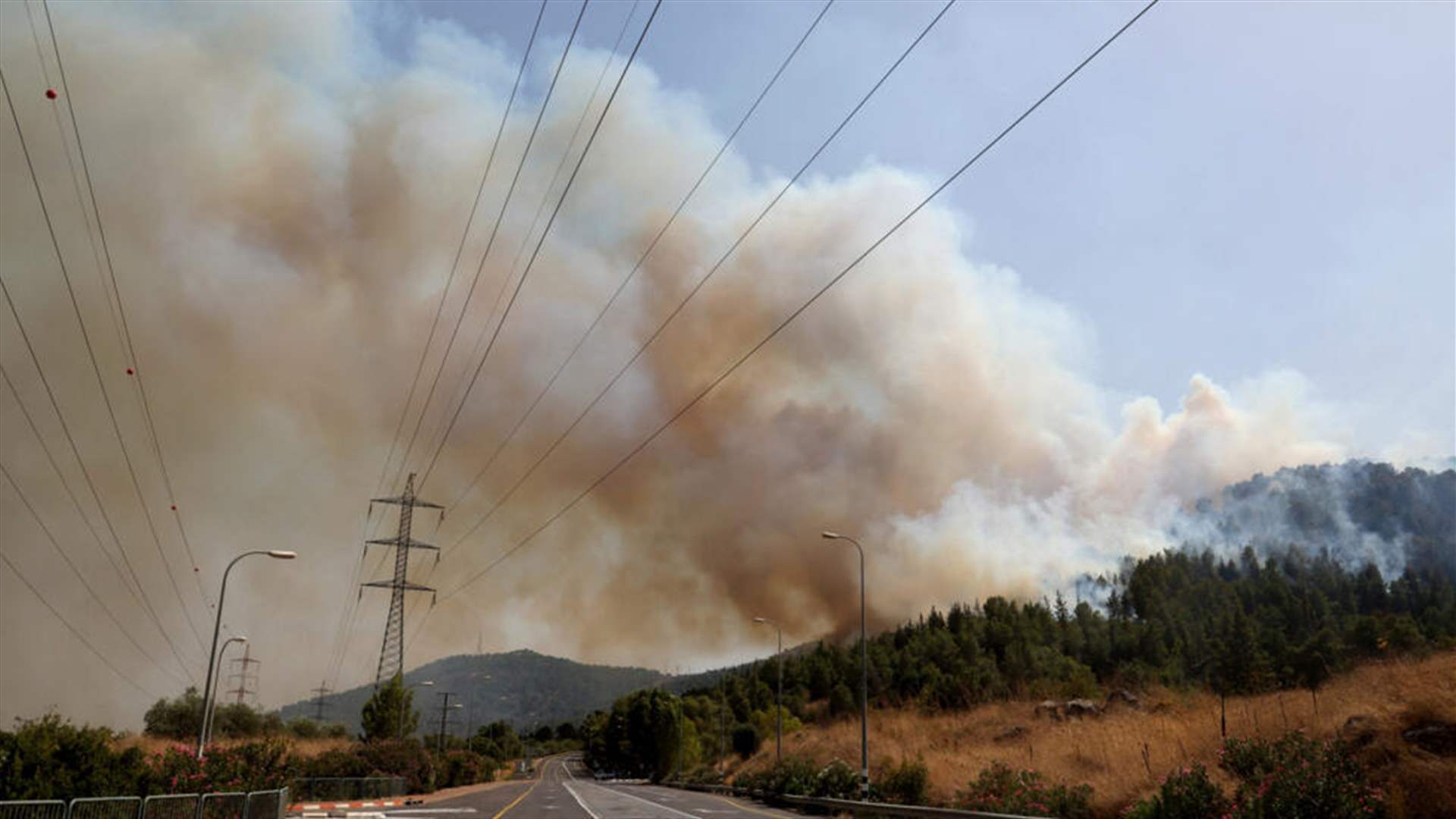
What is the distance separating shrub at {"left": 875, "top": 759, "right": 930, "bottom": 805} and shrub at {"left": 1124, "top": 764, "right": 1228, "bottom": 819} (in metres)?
15.5

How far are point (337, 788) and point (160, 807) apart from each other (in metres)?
34.6

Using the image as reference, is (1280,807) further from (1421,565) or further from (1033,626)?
(1421,565)

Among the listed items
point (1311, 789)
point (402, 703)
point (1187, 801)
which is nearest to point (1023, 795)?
point (1187, 801)

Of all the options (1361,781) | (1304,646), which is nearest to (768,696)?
(1304,646)

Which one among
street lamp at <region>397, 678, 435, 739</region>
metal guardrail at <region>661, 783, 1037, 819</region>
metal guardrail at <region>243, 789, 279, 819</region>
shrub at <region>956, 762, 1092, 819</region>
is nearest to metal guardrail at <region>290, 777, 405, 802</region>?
metal guardrail at <region>243, 789, 279, 819</region>

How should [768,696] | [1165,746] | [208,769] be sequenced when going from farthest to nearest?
1. [768,696]
2. [1165,746]
3. [208,769]

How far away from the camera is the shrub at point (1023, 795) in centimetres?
3050

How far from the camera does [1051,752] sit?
44.2m

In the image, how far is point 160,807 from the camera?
933 inches

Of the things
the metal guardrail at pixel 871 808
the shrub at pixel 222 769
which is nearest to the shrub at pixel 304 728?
the metal guardrail at pixel 871 808

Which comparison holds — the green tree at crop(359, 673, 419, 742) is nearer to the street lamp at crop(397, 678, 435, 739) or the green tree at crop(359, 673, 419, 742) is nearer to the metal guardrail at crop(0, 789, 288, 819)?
the street lamp at crop(397, 678, 435, 739)

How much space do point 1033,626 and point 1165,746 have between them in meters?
124

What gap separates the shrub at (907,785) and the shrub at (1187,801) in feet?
50.8

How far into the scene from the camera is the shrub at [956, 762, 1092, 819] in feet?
100
